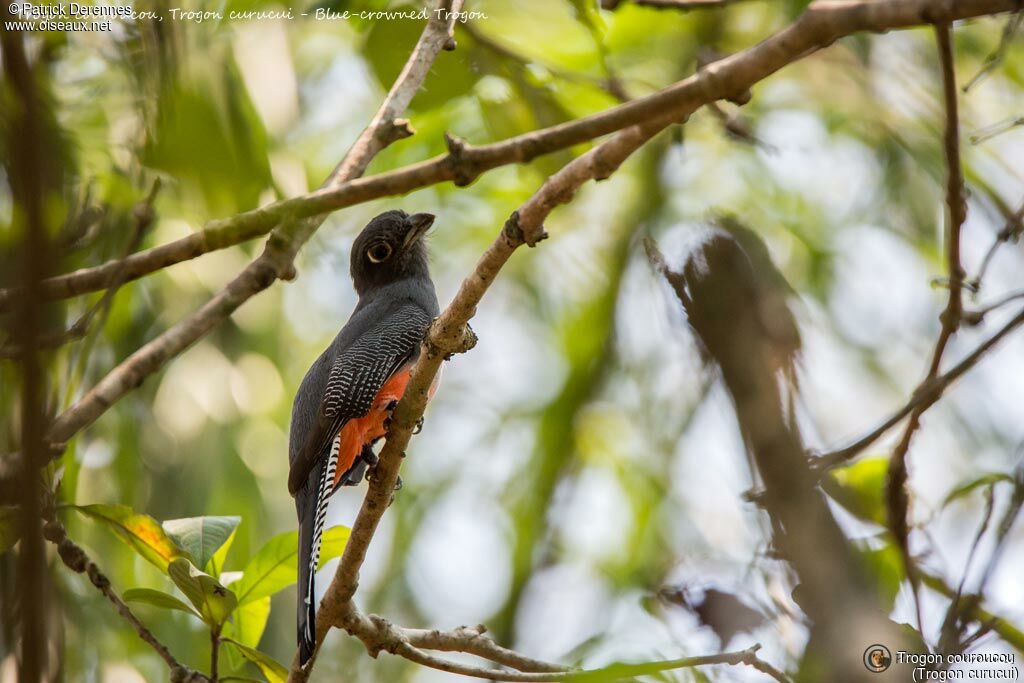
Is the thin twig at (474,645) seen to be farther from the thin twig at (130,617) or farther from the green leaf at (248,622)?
the thin twig at (130,617)

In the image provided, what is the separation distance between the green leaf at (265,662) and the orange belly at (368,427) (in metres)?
1.69

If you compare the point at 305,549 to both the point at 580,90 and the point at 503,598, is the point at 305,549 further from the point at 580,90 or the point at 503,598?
the point at 503,598

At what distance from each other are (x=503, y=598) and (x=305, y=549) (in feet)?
17.6

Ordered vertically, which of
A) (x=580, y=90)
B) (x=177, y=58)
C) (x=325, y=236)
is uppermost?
(x=580, y=90)

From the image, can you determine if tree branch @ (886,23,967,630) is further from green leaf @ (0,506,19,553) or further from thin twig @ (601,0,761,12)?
green leaf @ (0,506,19,553)

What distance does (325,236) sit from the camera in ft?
25.3

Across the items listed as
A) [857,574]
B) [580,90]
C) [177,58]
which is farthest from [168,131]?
[580,90]

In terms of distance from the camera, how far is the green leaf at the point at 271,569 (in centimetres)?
470

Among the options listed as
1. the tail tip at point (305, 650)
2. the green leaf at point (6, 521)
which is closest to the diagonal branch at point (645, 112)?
the green leaf at point (6, 521)

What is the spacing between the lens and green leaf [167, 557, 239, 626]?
4047mm

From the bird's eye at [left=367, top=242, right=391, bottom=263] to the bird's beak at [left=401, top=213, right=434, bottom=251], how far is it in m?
0.15

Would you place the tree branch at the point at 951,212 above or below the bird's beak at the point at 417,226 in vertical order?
below

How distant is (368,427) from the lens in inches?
250

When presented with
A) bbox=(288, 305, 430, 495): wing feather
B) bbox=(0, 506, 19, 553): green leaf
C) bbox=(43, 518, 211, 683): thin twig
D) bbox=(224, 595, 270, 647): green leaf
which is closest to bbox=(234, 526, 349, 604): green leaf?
bbox=(224, 595, 270, 647): green leaf
